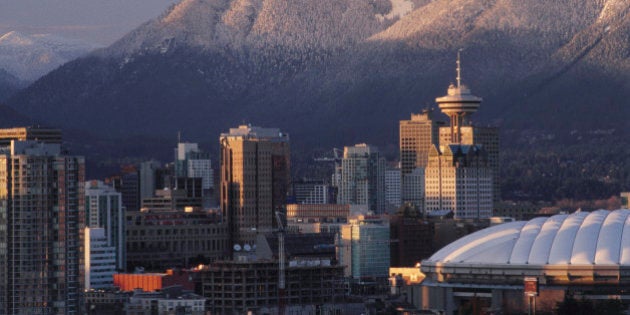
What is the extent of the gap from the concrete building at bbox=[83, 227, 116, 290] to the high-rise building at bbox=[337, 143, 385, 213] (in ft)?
148

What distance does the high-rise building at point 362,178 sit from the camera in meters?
191

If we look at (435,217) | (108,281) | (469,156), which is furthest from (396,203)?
(108,281)

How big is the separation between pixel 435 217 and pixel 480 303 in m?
57.1

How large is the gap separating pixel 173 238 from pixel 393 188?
39.8m

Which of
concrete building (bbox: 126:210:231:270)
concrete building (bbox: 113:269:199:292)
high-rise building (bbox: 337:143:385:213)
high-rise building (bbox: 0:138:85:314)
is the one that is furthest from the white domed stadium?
high-rise building (bbox: 337:143:385:213)

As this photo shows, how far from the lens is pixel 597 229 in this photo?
11494 centimetres

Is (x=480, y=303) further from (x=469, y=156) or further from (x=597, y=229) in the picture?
(x=469, y=156)

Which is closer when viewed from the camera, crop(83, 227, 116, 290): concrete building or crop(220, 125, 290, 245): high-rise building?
crop(83, 227, 116, 290): concrete building

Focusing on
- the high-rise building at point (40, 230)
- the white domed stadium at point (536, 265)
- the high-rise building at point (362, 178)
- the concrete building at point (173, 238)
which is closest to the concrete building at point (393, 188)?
the high-rise building at point (362, 178)

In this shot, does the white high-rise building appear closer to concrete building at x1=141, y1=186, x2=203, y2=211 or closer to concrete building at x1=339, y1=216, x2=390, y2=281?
concrete building at x1=141, y1=186, x2=203, y2=211

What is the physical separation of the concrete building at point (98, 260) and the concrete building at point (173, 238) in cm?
870

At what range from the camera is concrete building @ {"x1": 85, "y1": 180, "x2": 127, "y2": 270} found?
504 feet

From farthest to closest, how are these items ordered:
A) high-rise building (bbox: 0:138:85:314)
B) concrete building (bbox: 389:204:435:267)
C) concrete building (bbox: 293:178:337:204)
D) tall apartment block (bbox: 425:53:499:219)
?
concrete building (bbox: 293:178:337:204), tall apartment block (bbox: 425:53:499:219), concrete building (bbox: 389:204:435:267), high-rise building (bbox: 0:138:85:314)

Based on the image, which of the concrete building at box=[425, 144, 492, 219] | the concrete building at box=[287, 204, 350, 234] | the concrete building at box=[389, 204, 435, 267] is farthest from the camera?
the concrete building at box=[425, 144, 492, 219]
